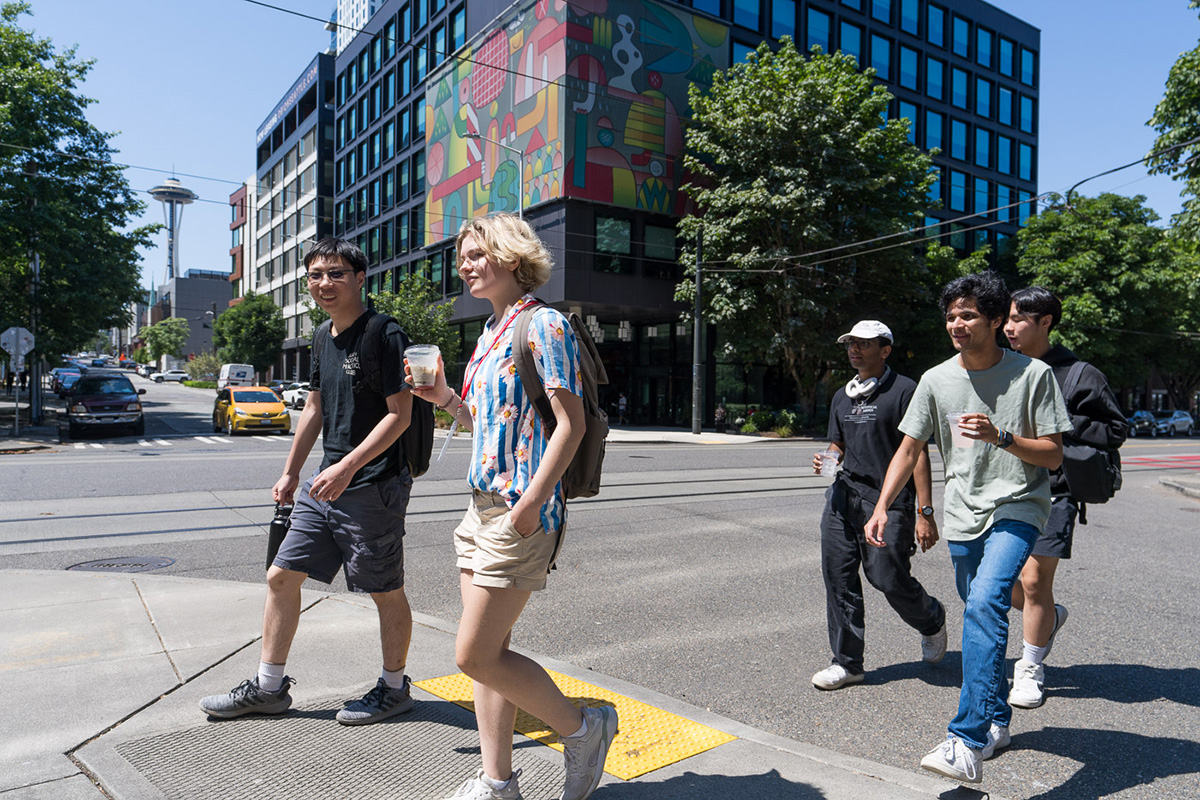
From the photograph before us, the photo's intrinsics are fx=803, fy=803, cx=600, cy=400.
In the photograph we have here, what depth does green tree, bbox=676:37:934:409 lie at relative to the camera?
28.5 metres

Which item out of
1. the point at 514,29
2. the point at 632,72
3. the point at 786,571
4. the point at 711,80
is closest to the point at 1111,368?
the point at 711,80

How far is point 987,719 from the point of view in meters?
2.86

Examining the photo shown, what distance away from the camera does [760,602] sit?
19.0 feet

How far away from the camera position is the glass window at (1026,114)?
4962cm

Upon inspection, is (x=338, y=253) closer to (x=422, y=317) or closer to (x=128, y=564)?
(x=128, y=564)

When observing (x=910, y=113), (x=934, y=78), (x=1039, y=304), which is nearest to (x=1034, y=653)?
(x=1039, y=304)

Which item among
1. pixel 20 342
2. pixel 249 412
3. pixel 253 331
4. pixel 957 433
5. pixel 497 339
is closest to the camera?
pixel 497 339

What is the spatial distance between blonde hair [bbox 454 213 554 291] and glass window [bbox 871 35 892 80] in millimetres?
43895

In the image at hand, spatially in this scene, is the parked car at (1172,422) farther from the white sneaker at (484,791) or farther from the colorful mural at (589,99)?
the white sneaker at (484,791)

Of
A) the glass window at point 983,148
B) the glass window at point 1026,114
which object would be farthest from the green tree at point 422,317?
the glass window at point 1026,114

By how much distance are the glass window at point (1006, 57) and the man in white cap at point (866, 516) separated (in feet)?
174

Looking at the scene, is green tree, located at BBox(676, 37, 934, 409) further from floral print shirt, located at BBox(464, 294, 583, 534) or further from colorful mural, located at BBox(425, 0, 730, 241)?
floral print shirt, located at BBox(464, 294, 583, 534)

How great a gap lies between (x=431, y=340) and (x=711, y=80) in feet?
51.9

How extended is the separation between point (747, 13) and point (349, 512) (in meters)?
38.3
